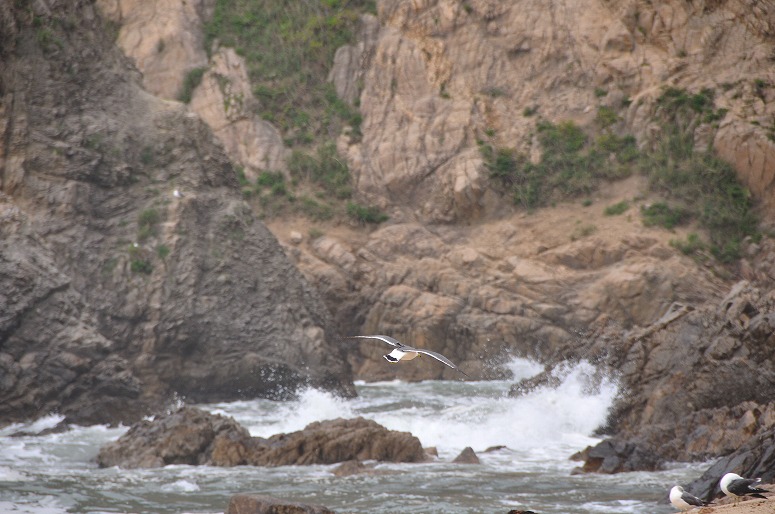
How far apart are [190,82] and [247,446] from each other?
2775cm

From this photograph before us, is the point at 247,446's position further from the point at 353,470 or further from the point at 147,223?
the point at 147,223

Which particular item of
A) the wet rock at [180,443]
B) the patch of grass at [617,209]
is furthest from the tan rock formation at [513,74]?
the wet rock at [180,443]

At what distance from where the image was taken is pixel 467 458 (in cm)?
1702

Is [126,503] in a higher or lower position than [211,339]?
lower

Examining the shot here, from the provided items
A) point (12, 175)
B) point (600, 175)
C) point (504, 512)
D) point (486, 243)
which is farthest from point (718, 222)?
point (504, 512)

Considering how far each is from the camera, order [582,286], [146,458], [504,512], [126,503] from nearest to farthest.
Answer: [504,512], [126,503], [146,458], [582,286]

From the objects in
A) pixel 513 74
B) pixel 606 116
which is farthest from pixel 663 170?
pixel 513 74

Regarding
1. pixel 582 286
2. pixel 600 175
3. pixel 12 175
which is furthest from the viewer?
pixel 600 175

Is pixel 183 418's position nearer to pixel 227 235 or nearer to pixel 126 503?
pixel 126 503

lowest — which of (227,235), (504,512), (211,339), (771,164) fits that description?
(504,512)

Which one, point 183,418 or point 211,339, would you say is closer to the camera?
point 183,418

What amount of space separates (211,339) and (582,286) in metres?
12.4

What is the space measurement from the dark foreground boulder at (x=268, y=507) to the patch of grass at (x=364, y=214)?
26786mm

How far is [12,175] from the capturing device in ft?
80.2
